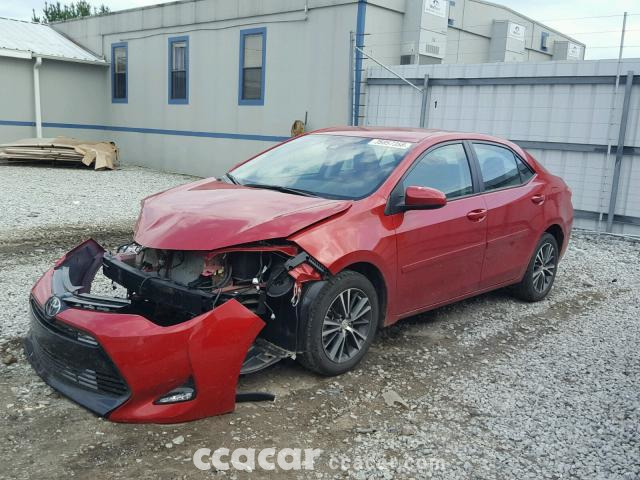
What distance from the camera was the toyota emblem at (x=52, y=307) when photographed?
137 inches

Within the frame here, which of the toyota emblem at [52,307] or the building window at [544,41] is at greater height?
the building window at [544,41]

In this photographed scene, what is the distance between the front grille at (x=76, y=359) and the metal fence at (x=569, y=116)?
8.77m

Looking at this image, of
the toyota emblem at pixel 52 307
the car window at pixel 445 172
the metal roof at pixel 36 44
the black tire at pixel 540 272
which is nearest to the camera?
the toyota emblem at pixel 52 307

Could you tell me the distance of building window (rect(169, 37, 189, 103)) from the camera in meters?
→ 17.1

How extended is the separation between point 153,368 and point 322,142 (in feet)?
8.63

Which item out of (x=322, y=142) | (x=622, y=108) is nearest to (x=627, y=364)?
(x=322, y=142)

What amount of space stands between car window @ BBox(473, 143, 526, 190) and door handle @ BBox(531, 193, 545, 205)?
7.8 inches

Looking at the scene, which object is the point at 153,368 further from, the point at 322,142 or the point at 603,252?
the point at 603,252

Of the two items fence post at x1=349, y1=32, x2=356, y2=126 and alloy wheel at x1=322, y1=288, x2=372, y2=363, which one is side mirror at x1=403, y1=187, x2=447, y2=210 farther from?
fence post at x1=349, y1=32, x2=356, y2=126

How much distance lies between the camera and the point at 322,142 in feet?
17.1

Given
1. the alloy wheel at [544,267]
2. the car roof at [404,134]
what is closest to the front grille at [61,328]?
the car roof at [404,134]

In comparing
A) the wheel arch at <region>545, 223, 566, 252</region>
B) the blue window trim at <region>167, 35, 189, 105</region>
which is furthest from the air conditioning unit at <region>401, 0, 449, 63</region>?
the wheel arch at <region>545, 223, 566, 252</region>

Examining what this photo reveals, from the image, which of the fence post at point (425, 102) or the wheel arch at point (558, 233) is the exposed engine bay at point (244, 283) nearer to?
the wheel arch at point (558, 233)

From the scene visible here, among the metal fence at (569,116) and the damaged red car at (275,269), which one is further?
the metal fence at (569,116)
